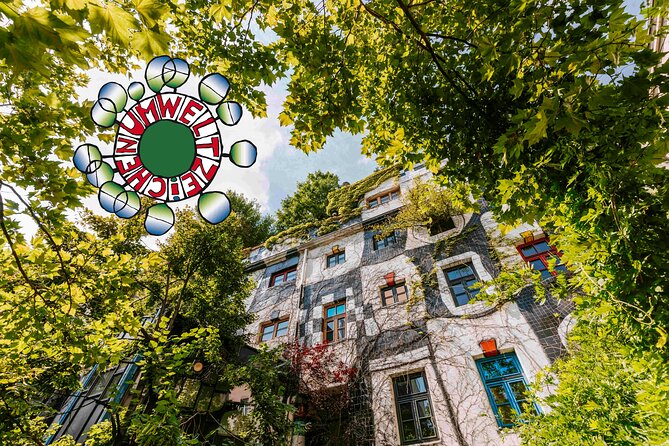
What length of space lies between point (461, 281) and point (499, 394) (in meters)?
3.00

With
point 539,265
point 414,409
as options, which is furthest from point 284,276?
point 539,265

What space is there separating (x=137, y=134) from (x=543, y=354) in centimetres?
838

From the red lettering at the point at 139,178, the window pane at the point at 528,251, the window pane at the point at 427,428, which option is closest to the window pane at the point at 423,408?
the window pane at the point at 427,428

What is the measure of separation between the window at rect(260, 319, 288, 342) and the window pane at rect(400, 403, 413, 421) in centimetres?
501

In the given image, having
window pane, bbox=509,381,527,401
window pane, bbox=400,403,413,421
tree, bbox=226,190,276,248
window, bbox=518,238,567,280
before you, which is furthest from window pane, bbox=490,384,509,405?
tree, bbox=226,190,276,248

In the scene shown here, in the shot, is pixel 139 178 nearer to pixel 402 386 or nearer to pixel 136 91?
pixel 136 91

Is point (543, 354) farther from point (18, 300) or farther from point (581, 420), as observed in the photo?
point (18, 300)

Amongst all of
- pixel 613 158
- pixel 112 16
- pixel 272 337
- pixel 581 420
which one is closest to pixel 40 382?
pixel 272 337

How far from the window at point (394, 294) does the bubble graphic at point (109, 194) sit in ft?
28.3

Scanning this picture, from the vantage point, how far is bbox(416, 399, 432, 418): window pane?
7055mm

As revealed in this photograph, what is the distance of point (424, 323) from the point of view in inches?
329

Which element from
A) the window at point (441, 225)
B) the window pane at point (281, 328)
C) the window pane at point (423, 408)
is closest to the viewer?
the window pane at point (423, 408)

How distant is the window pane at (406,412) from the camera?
23.7ft

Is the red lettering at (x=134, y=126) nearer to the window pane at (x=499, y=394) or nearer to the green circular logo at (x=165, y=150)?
the green circular logo at (x=165, y=150)
